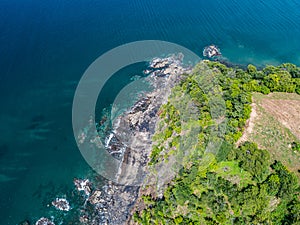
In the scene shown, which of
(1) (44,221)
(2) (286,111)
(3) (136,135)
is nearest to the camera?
(1) (44,221)

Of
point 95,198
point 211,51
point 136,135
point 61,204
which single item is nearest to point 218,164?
point 136,135

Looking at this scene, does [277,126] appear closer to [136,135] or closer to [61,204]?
[136,135]

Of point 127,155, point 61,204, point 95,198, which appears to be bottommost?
point 61,204

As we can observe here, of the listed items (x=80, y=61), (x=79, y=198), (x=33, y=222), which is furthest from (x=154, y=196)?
(x=80, y=61)

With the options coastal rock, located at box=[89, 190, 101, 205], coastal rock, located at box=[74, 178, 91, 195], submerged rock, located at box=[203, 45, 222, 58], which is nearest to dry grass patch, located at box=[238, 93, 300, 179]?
submerged rock, located at box=[203, 45, 222, 58]

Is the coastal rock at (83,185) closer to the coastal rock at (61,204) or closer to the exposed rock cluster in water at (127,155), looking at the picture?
the exposed rock cluster in water at (127,155)

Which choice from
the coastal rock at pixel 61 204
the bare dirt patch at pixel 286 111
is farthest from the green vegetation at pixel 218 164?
the coastal rock at pixel 61 204

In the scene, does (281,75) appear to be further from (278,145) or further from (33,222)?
(33,222)
